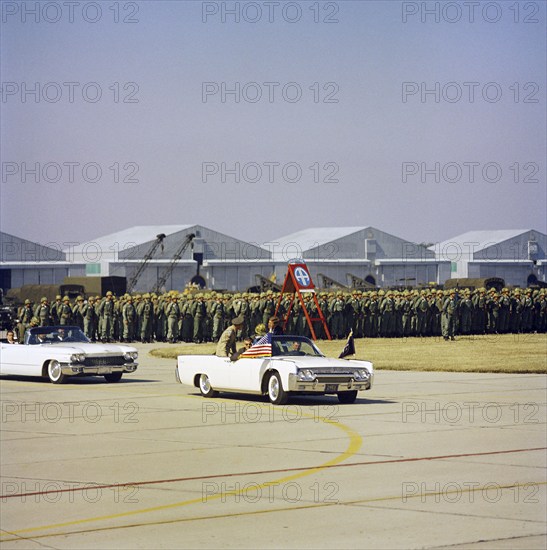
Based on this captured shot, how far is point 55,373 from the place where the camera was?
23297mm

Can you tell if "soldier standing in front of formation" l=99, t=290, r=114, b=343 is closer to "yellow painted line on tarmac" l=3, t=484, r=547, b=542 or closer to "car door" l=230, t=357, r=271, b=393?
"car door" l=230, t=357, r=271, b=393

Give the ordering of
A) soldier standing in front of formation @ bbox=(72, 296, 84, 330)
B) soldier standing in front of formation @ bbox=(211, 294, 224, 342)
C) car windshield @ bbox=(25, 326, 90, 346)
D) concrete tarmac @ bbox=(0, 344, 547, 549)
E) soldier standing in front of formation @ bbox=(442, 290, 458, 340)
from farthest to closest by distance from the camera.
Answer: soldier standing in front of formation @ bbox=(72, 296, 84, 330), soldier standing in front of formation @ bbox=(442, 290, 458, 340), soldier standing in front of formation @ bbox=(211, 294, 224, 342), car windshield @ bbox=(25, 326, 90, 346), concrete tarmac @ bbox=(0, 344, 547, 549)

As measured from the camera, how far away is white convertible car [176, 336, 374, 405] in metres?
18.5

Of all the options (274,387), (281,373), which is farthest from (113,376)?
(281,373)

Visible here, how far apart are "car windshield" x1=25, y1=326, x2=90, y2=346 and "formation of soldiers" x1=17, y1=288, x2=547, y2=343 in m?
13.9

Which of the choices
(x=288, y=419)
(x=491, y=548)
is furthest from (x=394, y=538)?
(x=288, y=419)

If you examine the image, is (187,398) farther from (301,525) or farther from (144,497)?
(301,525)

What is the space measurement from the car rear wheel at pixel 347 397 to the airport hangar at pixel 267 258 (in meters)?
63.2

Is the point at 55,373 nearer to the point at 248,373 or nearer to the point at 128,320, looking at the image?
the point at 248,373

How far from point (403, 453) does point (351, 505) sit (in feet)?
10.5

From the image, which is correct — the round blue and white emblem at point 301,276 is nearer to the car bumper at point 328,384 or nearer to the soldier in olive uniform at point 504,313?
the car bumper at point 328,384

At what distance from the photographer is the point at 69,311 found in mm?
39438

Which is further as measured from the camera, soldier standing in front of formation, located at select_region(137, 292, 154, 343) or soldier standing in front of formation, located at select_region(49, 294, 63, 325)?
soldier standing in front of formation, located at select_region(137, 292, 154, 343)

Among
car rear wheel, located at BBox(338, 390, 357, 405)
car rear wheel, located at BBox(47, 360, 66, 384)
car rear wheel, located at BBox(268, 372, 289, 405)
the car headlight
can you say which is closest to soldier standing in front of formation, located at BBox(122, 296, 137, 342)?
car rear wheel, located at BBox(47, 360, 66, 384)
